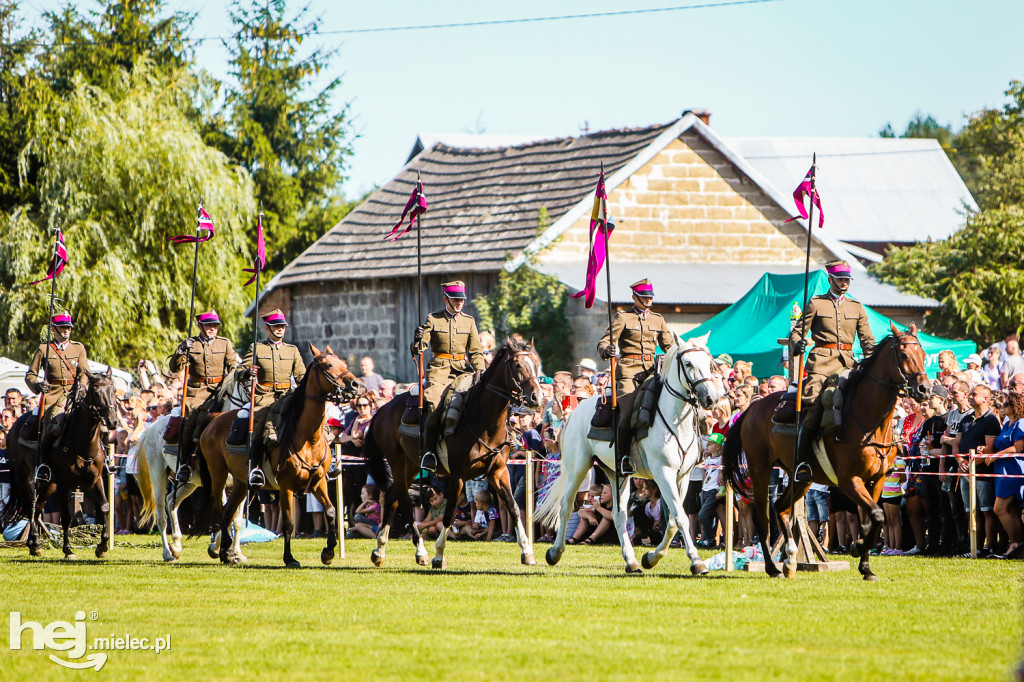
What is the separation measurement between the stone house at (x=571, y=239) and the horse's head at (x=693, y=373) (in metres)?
12.9

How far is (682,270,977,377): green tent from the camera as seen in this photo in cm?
2400

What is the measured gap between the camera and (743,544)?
60.0 feet

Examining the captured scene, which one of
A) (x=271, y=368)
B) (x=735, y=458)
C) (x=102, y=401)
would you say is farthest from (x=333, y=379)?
(x=735, y=458)

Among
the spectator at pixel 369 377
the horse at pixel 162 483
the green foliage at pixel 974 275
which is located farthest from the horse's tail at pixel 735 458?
the green foliage at pixel 974 275

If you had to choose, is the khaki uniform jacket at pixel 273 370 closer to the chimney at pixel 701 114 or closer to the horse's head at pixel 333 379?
the horse's head at pixel 333 379

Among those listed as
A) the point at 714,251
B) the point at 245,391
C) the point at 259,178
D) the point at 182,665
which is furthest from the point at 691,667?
the point at 259,178

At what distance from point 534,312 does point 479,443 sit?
46.2ft

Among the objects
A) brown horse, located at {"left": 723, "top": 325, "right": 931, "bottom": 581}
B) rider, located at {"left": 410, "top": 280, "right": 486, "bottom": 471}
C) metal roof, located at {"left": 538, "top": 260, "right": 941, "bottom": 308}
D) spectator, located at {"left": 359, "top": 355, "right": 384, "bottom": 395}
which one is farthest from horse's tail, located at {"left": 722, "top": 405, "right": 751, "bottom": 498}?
metal roof, located at {"left": 538, "top": 260, "right": 941, "bottom": 308}

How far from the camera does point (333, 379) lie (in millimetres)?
15250

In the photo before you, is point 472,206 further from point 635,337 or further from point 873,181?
point 873,181

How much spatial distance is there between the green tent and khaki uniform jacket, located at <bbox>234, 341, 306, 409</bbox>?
9327 millimetres

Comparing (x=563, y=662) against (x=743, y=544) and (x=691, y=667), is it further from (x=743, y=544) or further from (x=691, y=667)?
(x=743, y=544)

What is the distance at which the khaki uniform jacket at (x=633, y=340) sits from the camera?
1538 centimetres

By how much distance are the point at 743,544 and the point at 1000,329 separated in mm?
16835
